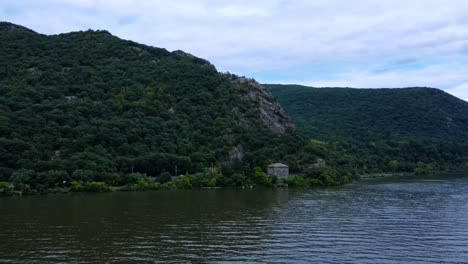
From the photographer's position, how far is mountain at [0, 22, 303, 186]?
103562 millimetres

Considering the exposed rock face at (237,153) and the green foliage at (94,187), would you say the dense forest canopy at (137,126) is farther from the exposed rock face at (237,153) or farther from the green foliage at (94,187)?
the exposed rock face at (237,153)

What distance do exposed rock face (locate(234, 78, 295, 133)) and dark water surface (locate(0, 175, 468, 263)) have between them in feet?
264

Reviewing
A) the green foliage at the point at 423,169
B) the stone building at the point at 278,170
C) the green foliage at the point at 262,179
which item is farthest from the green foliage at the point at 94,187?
the green foliage at the point at 423,169

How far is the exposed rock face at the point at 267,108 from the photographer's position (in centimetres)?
15812

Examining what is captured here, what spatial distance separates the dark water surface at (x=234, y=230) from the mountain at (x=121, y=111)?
89.2 feet

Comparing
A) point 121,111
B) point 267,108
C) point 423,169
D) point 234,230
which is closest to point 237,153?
point 121,111

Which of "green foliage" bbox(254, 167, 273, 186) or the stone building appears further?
the stone building

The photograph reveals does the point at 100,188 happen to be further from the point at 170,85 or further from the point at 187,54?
the point at 187,54

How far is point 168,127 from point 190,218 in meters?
76.4

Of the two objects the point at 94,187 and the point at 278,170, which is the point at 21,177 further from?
the point at 278,170

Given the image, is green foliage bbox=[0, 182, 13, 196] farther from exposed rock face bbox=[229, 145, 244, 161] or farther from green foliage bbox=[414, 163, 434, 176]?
green foliage bbox=[414, 163, 434, 176]

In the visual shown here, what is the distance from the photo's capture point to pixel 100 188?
92875 millimetres

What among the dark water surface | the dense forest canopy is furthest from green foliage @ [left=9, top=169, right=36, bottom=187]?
the dark water surface

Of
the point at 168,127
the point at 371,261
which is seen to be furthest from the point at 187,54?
the point at 371,261
